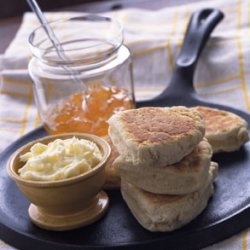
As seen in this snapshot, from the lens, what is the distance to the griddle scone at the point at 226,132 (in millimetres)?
1257

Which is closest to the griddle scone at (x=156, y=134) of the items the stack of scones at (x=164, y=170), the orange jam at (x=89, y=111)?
the stack of scones at (x=164, y=170)

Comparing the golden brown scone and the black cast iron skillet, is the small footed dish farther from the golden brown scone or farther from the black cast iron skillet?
the black cast iron skillet

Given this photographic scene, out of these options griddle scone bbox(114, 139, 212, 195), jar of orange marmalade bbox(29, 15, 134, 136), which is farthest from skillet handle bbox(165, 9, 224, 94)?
griddle scone bbox(114, 139, 212, 195)

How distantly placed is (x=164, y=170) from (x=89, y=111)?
0.42 metres

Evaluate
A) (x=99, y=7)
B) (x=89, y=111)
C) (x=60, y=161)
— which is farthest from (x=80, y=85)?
(x=99, y=7)

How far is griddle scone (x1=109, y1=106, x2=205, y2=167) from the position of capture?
3.30ft

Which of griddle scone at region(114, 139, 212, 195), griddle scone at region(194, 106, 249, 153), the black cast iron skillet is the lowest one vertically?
the black cast iron skillet

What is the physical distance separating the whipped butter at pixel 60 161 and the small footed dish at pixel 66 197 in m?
0.01

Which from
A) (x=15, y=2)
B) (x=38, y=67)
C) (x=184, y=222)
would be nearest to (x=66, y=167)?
(x=184, y=222)

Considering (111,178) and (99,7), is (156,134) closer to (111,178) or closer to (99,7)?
(111,178)

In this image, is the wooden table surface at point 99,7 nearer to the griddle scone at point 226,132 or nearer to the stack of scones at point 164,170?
the griddle scone at point 226,132

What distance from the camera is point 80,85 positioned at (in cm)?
144

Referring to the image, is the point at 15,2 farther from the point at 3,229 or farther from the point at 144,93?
the point at 3,229

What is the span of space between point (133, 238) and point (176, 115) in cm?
24
